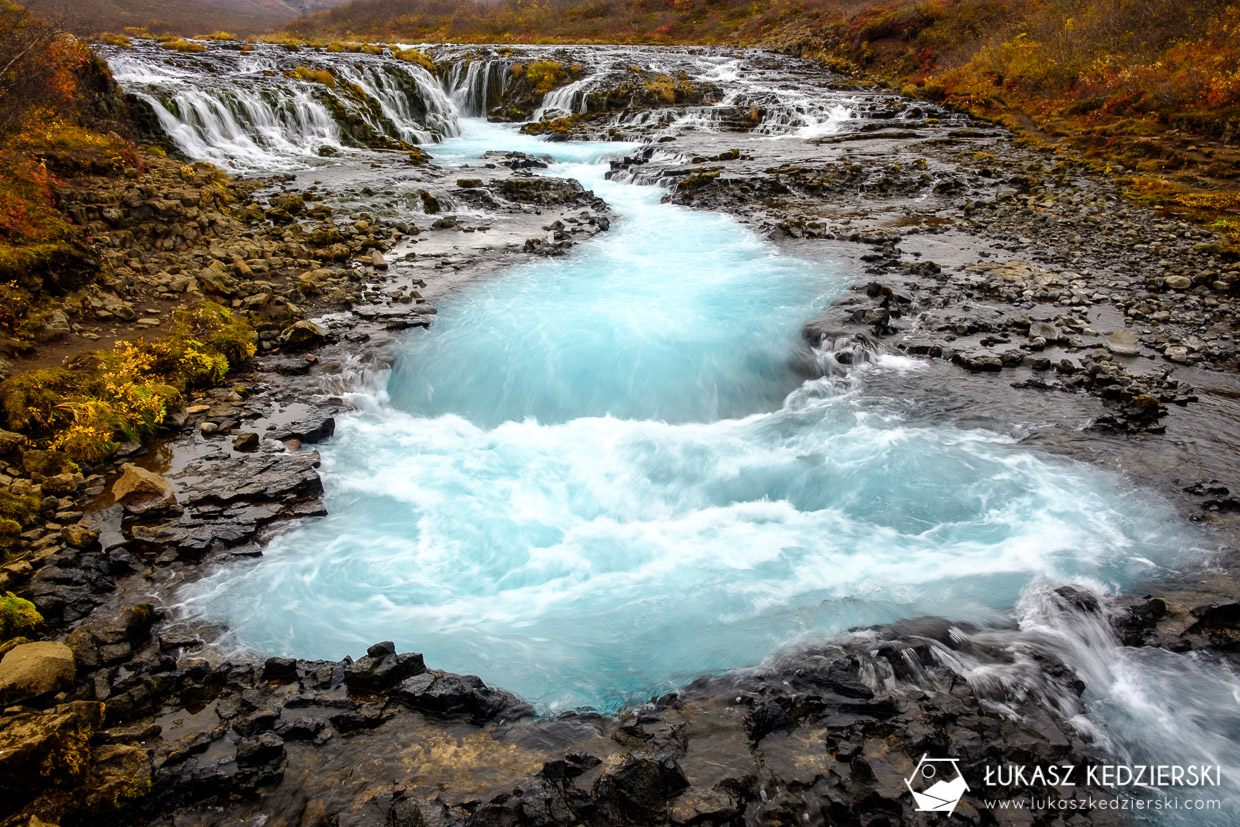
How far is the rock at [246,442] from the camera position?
7.43 meters

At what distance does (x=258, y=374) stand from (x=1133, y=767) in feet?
34.6

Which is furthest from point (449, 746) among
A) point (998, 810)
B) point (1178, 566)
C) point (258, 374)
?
point (258, 374)

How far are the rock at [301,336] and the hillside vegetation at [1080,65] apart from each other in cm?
1848

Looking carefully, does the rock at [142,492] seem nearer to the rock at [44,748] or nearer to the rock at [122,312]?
the rock at [44,748]

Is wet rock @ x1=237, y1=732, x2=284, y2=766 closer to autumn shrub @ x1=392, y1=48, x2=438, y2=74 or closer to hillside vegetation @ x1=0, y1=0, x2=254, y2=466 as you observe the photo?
hillside vegetation @ x1=0, y1=0, x2=254, y2=466

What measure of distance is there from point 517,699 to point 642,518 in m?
2.93

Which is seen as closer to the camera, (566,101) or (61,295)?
(61,295)

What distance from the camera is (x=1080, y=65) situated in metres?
25.5

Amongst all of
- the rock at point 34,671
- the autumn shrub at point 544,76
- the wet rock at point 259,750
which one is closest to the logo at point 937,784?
the wet rock at point 259,750

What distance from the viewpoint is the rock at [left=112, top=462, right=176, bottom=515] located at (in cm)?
627

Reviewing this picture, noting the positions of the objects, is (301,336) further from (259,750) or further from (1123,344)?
(1123,344)

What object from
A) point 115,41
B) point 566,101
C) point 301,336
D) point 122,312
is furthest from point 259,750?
point 115,41

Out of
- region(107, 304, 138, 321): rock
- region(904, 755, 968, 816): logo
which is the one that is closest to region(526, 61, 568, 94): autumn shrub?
region(107, 304, 138, 321): rock

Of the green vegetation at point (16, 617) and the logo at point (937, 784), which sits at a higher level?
the logo at point (937, 784)
